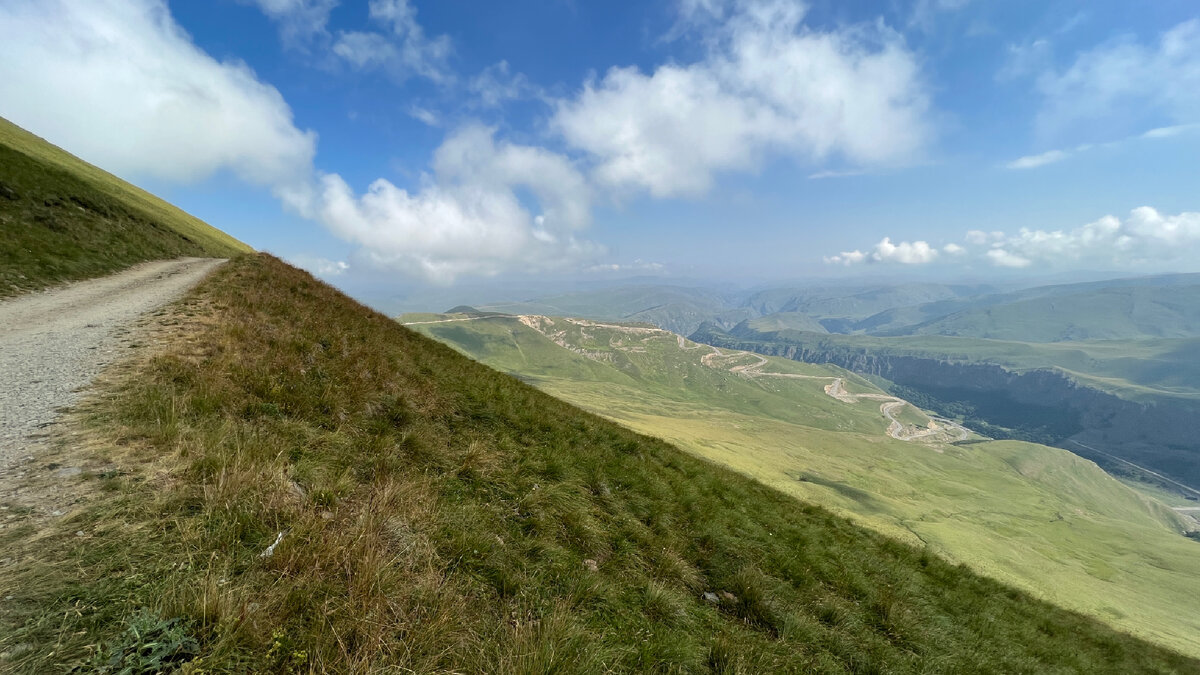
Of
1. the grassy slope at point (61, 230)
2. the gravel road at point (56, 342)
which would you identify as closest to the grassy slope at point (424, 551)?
the gravel road at point (56, 342)

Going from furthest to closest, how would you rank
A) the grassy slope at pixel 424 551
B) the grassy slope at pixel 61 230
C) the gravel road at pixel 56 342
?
1. the grassy slope at pixel 61 230
2. the gravel road at pixel 56 342
3. the grassy slope at pixel 424 551

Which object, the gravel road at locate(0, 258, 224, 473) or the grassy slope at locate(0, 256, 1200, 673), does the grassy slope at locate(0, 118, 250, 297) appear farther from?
the grassy slope at locate(0, 256, 1200, 673)

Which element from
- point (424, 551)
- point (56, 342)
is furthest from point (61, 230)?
point (424, 551)

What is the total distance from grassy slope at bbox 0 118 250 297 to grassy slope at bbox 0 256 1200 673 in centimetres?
1542

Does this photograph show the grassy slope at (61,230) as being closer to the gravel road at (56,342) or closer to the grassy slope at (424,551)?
the gravel road at (56,342)

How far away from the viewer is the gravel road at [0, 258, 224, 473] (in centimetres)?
646

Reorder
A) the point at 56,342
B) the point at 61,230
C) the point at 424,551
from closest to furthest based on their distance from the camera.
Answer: the point at 424,551 → the point at 56,342 → the point at 61,230

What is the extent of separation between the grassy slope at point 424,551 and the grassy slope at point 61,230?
1542 centimetres

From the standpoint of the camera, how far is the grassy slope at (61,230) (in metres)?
21.1

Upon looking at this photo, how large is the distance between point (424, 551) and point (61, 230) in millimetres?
38935

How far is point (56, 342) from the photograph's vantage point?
36.1ft

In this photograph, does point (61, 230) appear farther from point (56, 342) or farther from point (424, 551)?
point (424, 551)

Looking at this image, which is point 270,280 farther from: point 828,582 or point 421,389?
point 828,582

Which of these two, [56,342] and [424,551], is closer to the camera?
[424,551]
